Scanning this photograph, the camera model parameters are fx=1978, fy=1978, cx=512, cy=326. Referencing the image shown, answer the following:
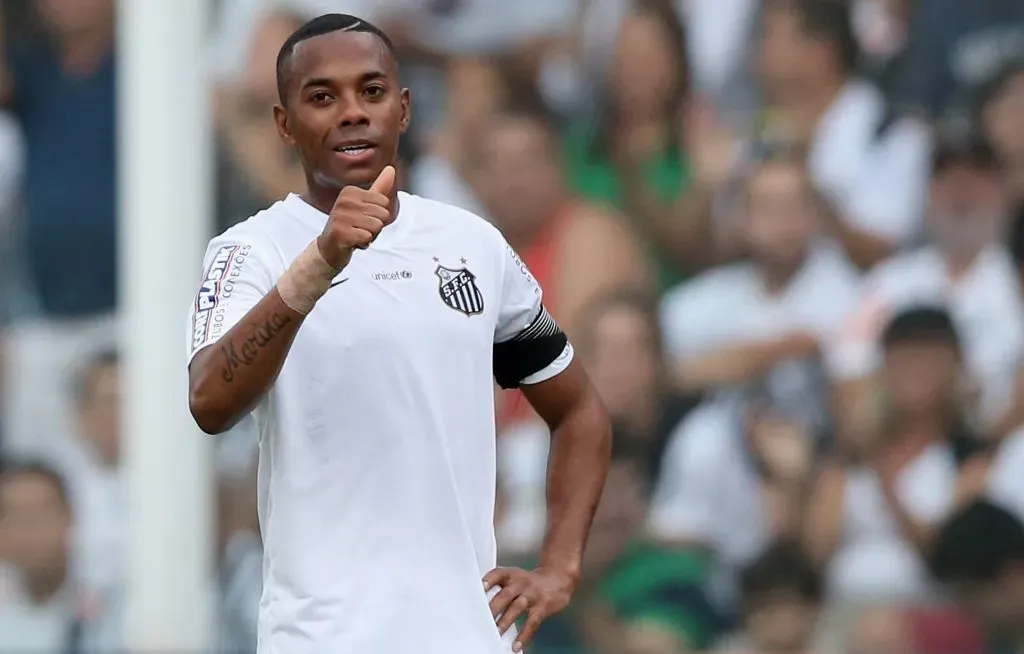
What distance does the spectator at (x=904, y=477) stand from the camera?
27.5 ft

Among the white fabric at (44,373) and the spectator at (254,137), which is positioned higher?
the spectator at (254,137)

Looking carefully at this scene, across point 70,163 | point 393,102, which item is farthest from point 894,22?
point 393,102

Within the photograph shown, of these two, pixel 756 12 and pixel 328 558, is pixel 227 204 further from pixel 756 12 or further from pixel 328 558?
pixel 328 558

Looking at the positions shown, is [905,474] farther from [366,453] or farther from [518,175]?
[366,453]

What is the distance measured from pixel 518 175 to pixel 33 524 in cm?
317

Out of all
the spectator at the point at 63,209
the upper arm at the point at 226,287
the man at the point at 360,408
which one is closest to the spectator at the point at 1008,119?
the spectator at the point at 63,209

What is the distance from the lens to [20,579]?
10148 mm

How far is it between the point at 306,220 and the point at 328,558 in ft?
2.27

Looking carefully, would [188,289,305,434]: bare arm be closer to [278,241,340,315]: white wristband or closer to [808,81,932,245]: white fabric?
[278,241,340,315]: white wristband

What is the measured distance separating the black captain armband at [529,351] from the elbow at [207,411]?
2.81ft

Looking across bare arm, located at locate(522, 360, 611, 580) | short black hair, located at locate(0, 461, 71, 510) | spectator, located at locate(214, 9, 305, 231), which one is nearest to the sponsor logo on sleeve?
bare arm, located at locate(522, 360, 611, 580)

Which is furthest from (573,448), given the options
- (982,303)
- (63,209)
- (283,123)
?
(63,209)

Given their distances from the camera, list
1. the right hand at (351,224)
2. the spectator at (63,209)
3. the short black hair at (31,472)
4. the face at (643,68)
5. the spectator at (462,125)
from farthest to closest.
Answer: the spectator at (63,209)
the short black hair at (31,472)
the spectator at (462,125)
the face at (643,68)
the right hand at (351,224)

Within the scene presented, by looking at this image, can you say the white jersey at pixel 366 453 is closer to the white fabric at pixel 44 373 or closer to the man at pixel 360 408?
the man at pixel 360 408
